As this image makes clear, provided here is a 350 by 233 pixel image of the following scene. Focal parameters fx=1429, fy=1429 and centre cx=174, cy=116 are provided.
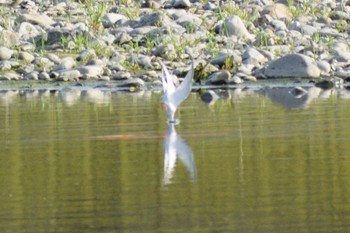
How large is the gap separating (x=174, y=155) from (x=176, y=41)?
1192cm

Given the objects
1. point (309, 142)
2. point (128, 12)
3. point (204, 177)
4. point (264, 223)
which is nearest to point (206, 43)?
point (128, 12)

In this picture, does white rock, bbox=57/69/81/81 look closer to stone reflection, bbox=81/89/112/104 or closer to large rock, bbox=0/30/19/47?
stone reflection, bbox=81/89/112/104

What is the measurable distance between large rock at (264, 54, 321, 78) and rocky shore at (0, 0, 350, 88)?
0.05 feet

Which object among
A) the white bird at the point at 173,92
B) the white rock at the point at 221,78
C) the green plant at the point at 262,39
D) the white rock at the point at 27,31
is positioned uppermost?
the white rock at the point at 27,31

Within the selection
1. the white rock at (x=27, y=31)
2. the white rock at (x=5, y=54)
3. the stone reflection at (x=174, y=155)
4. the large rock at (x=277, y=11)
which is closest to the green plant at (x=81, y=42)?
the white rock at (x=27, y=31)

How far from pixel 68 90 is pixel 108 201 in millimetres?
11067

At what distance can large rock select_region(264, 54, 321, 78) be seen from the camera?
20.4m

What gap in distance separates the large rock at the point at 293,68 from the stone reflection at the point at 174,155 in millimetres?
7258

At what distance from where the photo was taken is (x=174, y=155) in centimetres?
1143

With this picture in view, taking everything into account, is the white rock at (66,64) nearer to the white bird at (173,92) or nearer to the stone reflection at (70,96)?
the stone reflection at (70,96)

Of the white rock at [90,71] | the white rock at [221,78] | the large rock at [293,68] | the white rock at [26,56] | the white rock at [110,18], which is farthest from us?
the white rock at [110,18]

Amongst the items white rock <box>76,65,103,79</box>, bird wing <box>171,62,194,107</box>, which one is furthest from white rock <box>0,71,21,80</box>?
bird wing <box>171,62,194,107</box>

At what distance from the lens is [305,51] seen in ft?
73.1

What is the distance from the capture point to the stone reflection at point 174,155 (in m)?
10.4
